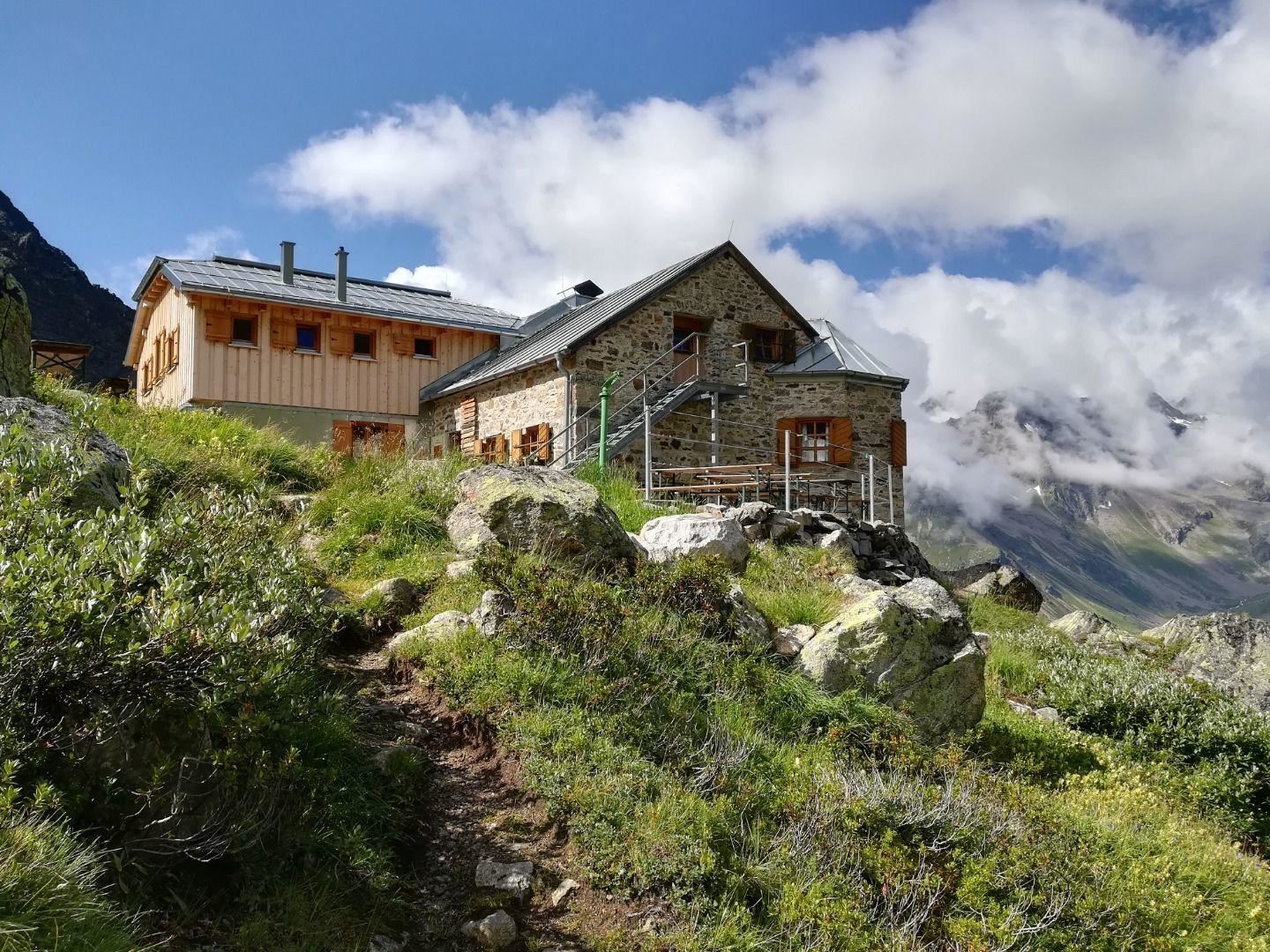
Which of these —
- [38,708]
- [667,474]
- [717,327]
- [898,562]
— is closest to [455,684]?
→ [38,708]

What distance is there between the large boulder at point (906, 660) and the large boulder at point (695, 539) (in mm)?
2186

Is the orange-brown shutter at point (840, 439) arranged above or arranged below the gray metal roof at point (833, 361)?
below

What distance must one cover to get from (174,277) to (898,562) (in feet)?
58.7

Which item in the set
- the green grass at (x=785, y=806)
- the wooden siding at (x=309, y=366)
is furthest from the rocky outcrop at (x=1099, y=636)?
the wooden siding at (x=309, y=366)

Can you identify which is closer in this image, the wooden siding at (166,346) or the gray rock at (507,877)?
the gray rock at (507,877)

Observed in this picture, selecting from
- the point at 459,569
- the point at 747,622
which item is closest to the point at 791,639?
the point at 747,622

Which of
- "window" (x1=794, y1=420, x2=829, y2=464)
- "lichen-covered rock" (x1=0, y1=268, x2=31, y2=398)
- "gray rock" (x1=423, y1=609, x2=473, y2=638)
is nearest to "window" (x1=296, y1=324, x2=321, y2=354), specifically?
"window" (x1=794, y1=420, x2=829, y2=464)

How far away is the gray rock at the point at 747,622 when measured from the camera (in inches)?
345

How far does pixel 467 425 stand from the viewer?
78.5 feet

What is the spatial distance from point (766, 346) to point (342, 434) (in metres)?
11.4

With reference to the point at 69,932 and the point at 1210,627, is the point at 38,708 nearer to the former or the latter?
the point at 69,932

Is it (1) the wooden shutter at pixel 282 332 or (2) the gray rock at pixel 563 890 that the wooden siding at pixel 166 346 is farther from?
(2) the gray rock at pixel 563 890

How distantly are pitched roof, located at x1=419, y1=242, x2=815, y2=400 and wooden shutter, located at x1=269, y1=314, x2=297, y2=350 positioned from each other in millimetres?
3564

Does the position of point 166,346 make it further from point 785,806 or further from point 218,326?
point 785,806
